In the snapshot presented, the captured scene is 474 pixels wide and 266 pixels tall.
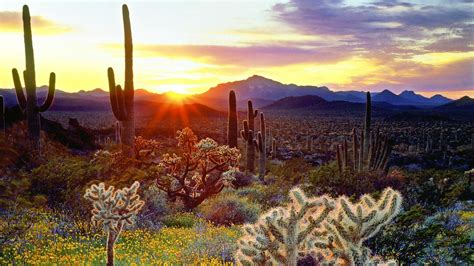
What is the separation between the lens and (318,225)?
144 inches

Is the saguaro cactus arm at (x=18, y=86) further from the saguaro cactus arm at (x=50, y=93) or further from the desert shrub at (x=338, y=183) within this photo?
the desert shrub at (x=338, y=183)

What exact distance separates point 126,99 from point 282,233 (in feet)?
56.4

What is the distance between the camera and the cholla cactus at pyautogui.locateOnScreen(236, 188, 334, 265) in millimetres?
3443

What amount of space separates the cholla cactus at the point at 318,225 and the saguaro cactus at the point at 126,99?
51.0ft

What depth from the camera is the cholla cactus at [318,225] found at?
344 centimetres

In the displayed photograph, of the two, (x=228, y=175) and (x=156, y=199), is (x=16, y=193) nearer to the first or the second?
(x=156, y=199)

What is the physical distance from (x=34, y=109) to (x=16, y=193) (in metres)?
11.6

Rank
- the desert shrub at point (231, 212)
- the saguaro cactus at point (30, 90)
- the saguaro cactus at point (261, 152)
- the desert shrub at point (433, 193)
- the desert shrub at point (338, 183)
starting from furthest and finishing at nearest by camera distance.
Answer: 1. the saguaro cactus at point (261, 152)
2. the saguaro cactus at point (30, 90)
3. the desert shrub at point (338, 183)
4. the desert shrub at point (433, 193)
5. the desert shrub at point (231, 212)

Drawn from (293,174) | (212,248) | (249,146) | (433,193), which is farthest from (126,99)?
(212,248)

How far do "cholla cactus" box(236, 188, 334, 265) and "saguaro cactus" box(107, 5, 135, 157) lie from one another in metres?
15.5

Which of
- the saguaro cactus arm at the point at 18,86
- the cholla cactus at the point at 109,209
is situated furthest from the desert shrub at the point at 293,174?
the cholla cactus at the point at 109,209

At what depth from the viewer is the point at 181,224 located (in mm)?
13875

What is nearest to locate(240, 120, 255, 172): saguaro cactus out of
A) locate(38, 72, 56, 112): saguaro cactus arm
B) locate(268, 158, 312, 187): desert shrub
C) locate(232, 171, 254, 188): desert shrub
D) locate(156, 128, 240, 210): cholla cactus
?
locate(268, 158, 312, 187): desert shrub

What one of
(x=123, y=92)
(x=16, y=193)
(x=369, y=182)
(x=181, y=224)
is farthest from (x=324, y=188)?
(x=16, y=193)
